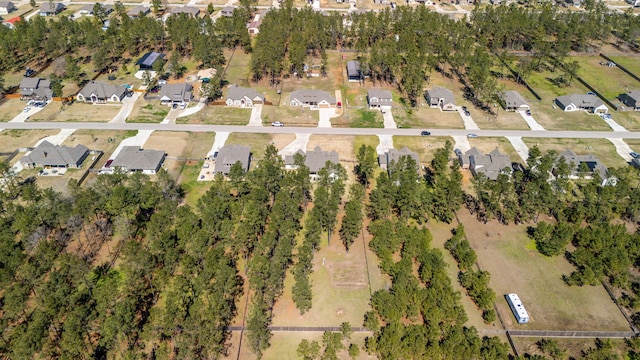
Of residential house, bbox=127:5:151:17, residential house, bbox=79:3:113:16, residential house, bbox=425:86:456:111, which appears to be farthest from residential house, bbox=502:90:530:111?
residential house, bbox=79:3:113:16

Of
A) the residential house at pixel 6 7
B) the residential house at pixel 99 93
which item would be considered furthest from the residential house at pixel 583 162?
the residential house at pixel 6 7

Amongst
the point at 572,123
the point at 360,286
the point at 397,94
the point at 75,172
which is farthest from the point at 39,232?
the point at 572,123

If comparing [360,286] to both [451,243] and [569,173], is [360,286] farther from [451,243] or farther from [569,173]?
[569,173]

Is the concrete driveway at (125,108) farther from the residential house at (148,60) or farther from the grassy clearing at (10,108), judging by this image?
the grassy clearing at (10,108)

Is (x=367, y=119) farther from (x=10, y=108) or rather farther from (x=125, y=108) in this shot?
(x=10, y=108)

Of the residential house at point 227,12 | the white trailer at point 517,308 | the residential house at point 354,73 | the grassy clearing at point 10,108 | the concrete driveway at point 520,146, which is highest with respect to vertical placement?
the residential house at point 227,12
